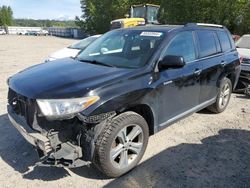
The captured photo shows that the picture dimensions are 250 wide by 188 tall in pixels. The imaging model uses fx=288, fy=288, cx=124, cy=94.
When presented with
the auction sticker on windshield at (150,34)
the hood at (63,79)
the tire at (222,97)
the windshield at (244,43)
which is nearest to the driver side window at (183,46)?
the auction sticker on windshield at (150,34)

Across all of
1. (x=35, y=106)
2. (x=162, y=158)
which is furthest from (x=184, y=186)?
(x=35, y=106)

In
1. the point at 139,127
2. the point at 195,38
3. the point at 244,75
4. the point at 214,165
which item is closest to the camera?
the point at 139,127

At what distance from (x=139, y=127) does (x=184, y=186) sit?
918mm

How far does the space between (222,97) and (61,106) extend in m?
4.05

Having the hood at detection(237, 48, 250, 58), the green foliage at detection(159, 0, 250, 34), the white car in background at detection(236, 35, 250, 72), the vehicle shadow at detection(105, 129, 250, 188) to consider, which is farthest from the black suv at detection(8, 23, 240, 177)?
the green foliage at detection(159, 0, 250, 34)

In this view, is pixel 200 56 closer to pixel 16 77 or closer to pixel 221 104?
pixel 221 104

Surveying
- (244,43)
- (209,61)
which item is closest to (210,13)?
(244,43)

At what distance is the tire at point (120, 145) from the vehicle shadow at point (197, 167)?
17cm

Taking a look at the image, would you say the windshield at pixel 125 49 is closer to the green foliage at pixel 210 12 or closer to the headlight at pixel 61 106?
the headlight at pixel 61 106

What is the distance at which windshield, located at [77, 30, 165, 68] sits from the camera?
4098 mm

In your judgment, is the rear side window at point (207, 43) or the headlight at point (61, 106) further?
the rear side window at point (207, 43)

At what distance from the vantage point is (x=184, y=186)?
3564 mm

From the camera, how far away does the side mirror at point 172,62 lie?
154 inches

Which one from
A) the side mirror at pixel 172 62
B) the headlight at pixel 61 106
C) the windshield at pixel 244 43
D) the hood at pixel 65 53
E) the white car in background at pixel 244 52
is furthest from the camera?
the windshield at pixel 244 43
